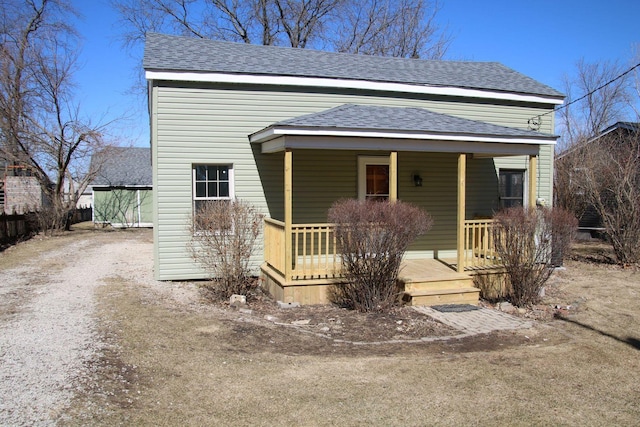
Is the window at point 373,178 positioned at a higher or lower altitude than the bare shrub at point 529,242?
higher

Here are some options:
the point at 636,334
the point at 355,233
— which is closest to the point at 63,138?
the point at 355,233

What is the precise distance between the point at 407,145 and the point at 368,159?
185 centimetres

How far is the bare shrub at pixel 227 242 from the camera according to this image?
831 cm

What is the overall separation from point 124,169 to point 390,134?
2386cm

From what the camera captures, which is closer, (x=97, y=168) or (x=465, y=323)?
(x=465, y=323)

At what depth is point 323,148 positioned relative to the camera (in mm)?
8539

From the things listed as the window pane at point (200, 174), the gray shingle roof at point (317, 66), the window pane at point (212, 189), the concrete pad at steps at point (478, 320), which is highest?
the gray shingle roof at point (317, 66)

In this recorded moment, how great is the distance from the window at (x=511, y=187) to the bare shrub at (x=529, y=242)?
363 centimetres

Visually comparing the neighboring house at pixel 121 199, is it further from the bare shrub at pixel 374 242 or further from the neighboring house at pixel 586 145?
the bare shrub at pixel 374 242

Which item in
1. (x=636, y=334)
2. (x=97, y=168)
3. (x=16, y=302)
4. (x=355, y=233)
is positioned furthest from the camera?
(x=97, y=168)

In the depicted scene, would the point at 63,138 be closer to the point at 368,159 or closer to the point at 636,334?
the point at 368,159

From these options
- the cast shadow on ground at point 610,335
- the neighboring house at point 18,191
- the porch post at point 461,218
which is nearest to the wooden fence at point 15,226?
the neighboring house at point 18,191

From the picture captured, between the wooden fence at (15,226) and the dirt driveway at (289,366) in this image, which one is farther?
the wooden fence at (15,226)

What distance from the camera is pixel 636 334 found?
6.89 metres
